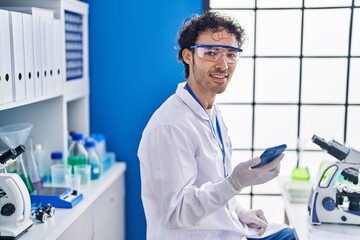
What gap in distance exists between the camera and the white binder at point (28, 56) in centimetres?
221

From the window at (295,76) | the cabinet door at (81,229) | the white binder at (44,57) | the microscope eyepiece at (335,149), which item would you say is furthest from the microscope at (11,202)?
the window at (295,76)

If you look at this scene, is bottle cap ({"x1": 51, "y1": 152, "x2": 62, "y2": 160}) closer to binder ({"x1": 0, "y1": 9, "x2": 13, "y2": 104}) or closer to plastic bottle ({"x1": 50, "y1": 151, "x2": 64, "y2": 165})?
plastic bottle ({"x1": 50, "y1": 151, "x2": 64, "y2": 165})

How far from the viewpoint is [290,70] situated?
3.13 m

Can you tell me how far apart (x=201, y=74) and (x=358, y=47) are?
1.47 m

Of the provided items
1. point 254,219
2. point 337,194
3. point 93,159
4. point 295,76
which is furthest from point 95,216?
point 295,76

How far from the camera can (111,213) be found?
284cm

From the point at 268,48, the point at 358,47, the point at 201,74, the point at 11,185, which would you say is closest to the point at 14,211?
the point at 11,185

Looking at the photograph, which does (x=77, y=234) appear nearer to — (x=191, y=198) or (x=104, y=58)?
(x=191, y=198)

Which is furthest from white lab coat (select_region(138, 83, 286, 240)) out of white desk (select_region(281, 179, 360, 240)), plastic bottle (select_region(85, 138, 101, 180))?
plastic bottle (select_region(85, 138, 101, 180))

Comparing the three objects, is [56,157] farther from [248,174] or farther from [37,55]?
[248,174]

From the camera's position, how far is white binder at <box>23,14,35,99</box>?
2205mm

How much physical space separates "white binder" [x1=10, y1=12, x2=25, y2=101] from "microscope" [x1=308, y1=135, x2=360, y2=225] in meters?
1.31

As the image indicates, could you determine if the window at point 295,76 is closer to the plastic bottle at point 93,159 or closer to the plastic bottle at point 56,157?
the plastic bottle at point 93,159

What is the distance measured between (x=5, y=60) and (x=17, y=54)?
0.11 m
